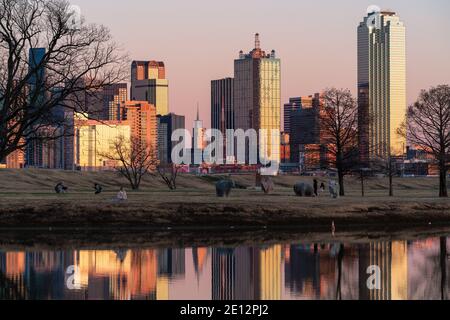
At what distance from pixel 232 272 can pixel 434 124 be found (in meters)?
53.3

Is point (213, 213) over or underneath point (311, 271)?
over

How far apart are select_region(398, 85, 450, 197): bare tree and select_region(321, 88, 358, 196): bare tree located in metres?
5.21

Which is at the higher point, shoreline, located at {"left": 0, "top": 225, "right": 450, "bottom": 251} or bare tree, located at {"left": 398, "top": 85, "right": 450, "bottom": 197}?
bare tree, located at {"left": 398, "top": 85, "right": 450, "bottom": 197}

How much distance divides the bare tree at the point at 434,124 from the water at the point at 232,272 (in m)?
39.2

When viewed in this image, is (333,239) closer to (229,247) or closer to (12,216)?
(229,247)

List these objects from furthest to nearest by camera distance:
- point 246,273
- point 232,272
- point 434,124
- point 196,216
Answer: point 434,124 < point 196,216 < point 232,272 < point 246,273

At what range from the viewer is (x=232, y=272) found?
3095 centimetres

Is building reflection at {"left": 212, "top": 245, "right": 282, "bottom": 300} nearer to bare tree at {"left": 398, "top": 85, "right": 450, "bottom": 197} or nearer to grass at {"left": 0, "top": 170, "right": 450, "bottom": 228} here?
grass at {"left": 0, "top": 170, "right": 450, "bottom": 228}

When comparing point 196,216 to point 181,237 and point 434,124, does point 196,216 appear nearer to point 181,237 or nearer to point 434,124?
point 181,237

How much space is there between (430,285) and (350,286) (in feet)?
8.00

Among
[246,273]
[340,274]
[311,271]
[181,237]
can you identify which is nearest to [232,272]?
[246,273]

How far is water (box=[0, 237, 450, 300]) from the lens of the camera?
25.7 metres

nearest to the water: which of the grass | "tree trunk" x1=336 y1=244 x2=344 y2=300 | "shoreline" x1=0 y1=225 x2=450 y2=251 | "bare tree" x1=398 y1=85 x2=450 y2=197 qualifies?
"tree trunk" x1=336 y1=244 x2=344 y2=300
